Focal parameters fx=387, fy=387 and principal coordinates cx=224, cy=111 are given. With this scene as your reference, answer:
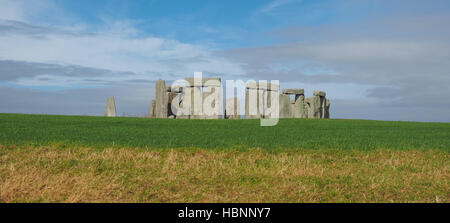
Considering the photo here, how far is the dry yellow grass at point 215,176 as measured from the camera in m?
6.18

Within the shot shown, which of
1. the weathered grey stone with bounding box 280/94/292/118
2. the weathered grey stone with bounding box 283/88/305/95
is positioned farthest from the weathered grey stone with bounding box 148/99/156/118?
the weathered grey stone with bounding box 283/88/305/95

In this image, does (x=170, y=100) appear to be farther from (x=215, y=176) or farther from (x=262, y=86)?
(x=215, y=176)

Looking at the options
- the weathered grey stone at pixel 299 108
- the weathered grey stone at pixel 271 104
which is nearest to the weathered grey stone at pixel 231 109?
the weathered grey stone at pixel 271 104

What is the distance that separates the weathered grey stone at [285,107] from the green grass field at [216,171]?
14.4 meters

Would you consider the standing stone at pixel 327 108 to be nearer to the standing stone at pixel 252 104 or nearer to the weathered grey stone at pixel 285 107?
the weathered grey stone at pixel 285 107

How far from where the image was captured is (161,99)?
77.0 feet

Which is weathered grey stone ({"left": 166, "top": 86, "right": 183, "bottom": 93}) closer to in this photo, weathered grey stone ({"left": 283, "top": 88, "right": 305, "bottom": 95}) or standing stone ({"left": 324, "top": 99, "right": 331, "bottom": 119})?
weathered grey stone ({"left": 283, "top": 88, "right": 305, "bottom": 95})

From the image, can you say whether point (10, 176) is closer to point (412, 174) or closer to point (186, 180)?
point (186, 180)

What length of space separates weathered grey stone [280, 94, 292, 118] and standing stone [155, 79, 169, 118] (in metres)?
7.17

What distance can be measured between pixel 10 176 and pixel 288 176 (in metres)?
4.92

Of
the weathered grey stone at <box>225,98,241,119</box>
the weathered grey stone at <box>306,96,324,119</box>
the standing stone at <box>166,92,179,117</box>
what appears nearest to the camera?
the weathered grey stone at <box>225,98,241,119</box>

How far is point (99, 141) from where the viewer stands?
9617 mm

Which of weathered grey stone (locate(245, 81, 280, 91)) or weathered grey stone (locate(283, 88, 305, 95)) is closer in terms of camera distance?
weathered grey stone (locate(245, 81, 280, 91))

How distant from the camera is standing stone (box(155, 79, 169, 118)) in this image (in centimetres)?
2333
